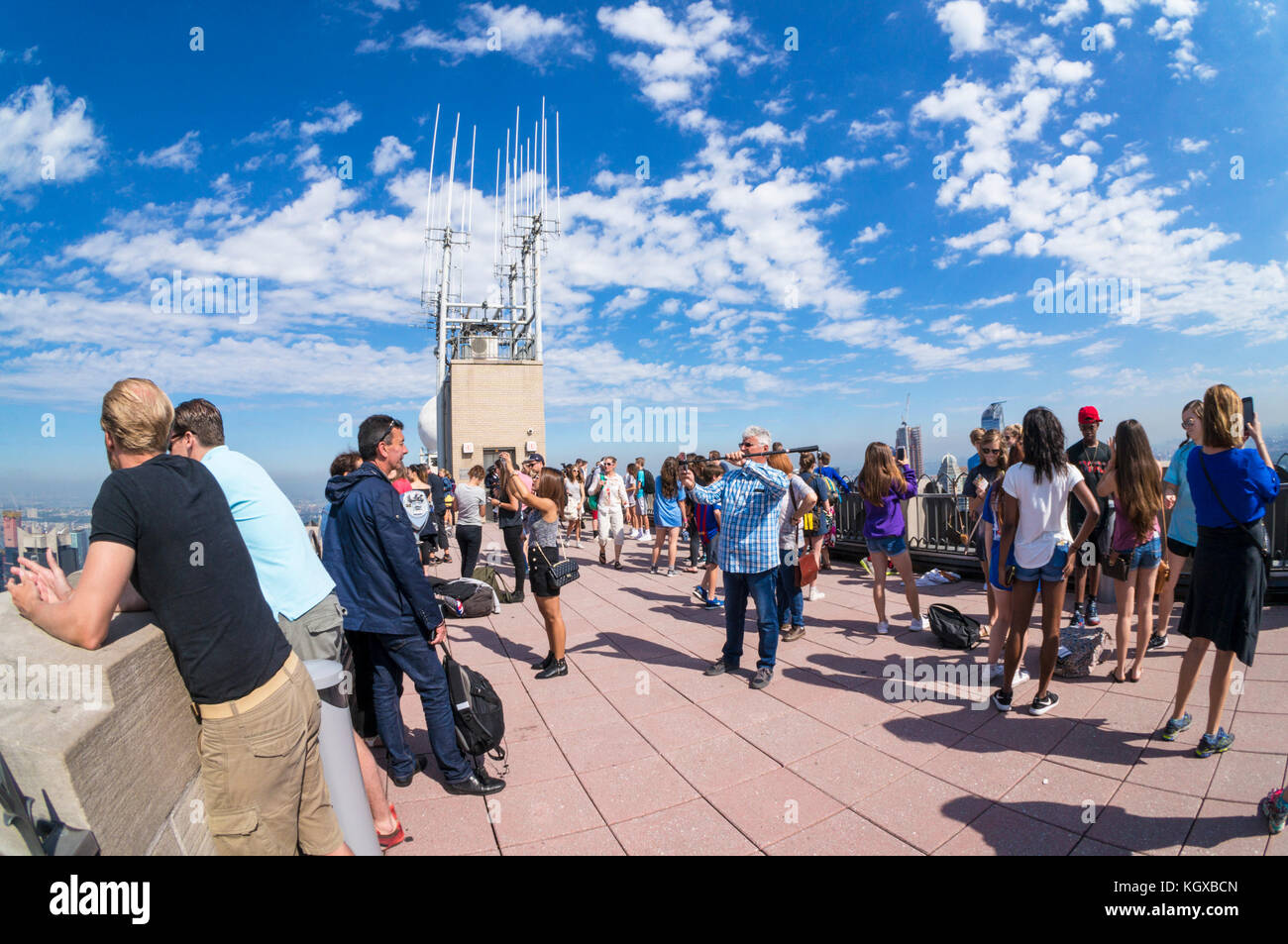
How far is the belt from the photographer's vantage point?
1.68 m

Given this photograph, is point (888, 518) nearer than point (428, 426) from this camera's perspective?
Yes

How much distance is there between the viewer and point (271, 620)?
1867mm

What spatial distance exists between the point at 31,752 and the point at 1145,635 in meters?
5.72

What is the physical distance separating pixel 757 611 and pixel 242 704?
3.59 metres

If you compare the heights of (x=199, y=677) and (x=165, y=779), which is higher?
(x=199, y=677)

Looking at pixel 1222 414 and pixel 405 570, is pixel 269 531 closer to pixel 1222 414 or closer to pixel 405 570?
pixel 405 570

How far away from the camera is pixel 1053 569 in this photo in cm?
362

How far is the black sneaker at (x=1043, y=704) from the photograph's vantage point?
12.1 ft

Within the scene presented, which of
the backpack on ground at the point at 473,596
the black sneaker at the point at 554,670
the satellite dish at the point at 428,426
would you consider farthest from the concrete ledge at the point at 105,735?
the satellite dish at the point at 428,426

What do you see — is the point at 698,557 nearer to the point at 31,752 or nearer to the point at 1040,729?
the point at 1040,729

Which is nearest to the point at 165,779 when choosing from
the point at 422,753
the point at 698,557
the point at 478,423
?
the point at 422,753

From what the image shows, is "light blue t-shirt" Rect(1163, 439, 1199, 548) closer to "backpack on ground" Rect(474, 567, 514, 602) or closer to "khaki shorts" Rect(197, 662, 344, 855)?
"khaki shorts" Rect(197, 662, 344, 855)

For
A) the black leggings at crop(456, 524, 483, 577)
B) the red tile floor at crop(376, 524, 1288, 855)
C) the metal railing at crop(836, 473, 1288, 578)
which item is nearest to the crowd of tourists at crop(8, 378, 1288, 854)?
the red tile floor at crop(376, 524, 1288, 855)

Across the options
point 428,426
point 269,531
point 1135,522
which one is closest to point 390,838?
point 269,531
